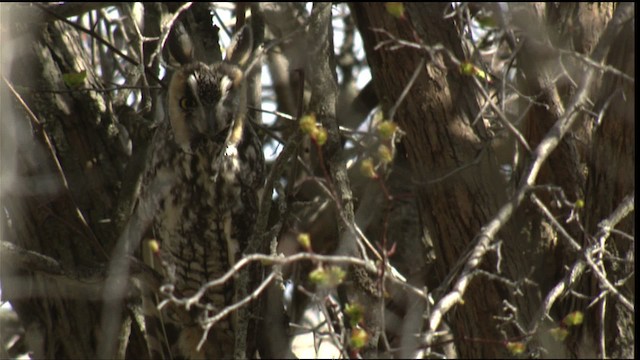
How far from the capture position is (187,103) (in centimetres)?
288

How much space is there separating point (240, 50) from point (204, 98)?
13.0 inches

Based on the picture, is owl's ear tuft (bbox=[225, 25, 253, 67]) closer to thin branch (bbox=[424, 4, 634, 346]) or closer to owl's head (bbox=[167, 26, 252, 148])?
owl's head (bbox=[167, 26, 252, 148])

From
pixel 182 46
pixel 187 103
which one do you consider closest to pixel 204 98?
pixel 187 103

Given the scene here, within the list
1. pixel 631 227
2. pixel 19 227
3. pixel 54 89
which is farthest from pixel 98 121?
pixel 631 227

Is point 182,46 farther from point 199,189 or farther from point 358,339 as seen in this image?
point 358,339

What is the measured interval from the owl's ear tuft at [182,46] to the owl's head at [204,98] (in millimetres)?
88

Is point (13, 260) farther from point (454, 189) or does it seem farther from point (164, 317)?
point (454, 189)

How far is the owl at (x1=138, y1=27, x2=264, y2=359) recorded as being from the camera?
9.57 feet

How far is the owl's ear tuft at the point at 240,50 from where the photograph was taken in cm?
305

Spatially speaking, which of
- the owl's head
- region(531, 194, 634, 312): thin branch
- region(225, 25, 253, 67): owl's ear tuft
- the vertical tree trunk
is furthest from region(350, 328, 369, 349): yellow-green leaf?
region(225, 25, 253, 67): owl's ear tuft

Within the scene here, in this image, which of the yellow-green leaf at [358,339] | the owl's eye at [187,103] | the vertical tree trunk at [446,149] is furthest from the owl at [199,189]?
the yellow-green leaf at [358,339]

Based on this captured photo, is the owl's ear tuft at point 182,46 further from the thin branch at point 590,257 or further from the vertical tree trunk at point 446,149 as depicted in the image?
the thin branch at point 590,257

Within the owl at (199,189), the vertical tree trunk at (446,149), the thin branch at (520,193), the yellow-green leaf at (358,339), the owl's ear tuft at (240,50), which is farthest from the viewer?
the owl's ear tuft at (240,50)

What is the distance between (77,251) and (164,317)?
1.19 ft
